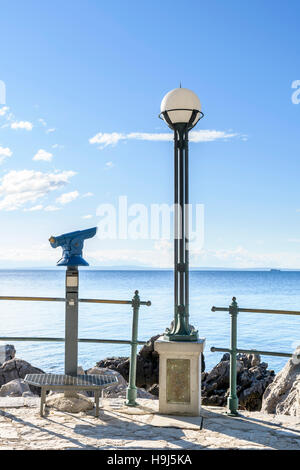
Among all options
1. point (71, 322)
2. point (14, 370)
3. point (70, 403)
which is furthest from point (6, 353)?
point (70, 403)

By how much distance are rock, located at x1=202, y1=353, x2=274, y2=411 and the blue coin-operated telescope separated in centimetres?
422

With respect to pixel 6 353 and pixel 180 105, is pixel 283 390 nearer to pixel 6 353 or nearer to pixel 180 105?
pixel 180 105

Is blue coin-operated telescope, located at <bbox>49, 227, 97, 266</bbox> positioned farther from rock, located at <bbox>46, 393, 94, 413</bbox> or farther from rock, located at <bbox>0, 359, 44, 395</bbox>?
rock, located at <bbox>0, 359, 44, 395</bbox>

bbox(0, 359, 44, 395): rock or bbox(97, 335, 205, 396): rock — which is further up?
bbox(0, 359, 44, 395): rock

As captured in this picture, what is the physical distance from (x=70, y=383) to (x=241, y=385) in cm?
502

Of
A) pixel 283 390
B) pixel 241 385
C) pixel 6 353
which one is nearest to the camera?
pixel 283 390

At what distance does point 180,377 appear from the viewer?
488 cm

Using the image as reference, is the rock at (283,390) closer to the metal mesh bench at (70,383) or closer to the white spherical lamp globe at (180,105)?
the metal mesh bench at (70,383)

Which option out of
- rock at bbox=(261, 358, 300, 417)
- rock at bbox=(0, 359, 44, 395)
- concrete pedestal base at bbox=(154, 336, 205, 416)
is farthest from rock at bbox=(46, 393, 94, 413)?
rock at bbox=(0, 359, 44, 395)

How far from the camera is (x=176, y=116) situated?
514 centimetres

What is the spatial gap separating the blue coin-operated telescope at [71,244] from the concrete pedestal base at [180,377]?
1186 mm

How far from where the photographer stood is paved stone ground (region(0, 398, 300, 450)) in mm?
4031

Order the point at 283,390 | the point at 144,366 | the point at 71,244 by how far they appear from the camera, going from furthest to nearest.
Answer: the point at 144,366 < the point at 283,390 < the point at 71,244

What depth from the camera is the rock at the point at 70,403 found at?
16.1ft
